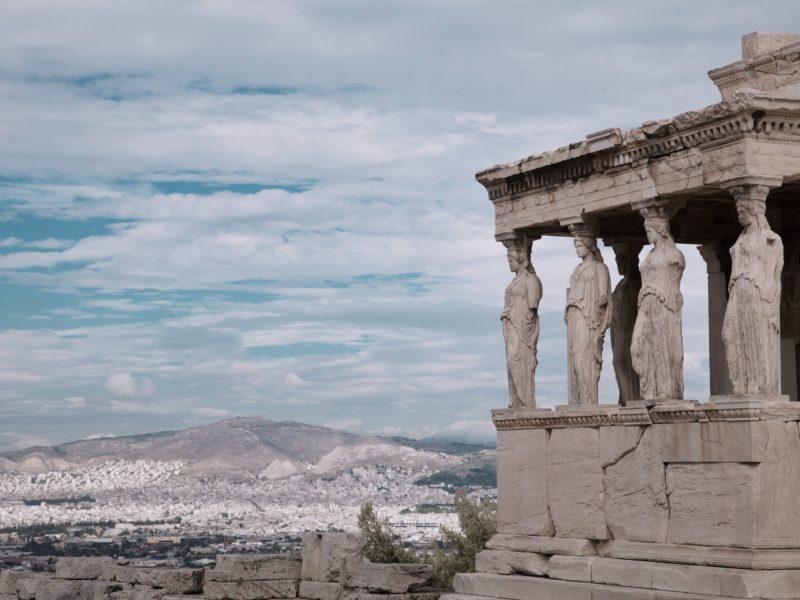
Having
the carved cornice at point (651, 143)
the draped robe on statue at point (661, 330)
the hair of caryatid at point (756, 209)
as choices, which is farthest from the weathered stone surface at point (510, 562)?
the hair of caryatid at point (756, 209)

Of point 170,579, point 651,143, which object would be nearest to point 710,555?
point 651,143

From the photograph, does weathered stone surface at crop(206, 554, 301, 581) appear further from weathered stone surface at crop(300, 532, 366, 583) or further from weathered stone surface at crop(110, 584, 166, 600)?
weathered stone surface at crop(110, 584, 166, 600)

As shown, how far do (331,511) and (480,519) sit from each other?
48962 mm

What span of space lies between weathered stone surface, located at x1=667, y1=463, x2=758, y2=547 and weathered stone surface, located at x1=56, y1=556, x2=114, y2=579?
331 inches

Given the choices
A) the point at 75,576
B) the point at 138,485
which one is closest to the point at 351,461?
the point at 138,485

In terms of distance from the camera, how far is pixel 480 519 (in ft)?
101

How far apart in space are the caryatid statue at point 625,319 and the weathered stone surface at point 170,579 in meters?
5.62

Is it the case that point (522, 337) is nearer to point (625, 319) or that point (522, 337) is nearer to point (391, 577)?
point (625, 319)

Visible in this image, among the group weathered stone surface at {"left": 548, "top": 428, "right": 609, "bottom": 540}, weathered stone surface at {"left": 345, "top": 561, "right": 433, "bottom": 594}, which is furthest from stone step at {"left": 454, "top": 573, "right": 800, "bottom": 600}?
weathered stone surface at {"left": 345, "top": 561, "right": 433, "bottom": 594}

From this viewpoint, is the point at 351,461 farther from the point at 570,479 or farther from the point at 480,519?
the point at 570,479

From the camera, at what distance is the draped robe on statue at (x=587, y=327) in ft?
48.1

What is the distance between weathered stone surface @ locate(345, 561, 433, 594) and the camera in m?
16.1

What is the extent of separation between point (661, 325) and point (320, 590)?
544 centimetres

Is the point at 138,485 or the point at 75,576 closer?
the point at 75,576
